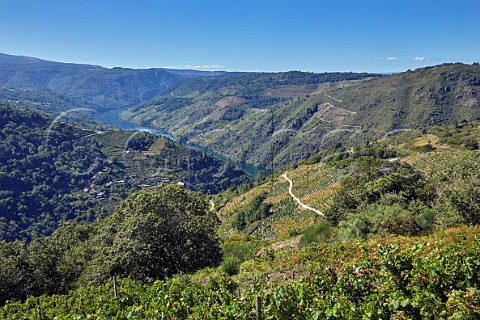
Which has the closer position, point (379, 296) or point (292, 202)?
point (379, 296)

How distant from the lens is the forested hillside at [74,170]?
91.2 m

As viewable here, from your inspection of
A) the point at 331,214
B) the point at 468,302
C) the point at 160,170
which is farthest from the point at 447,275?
the point at 160,170

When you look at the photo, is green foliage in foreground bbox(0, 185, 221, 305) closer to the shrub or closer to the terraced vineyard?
the shrub

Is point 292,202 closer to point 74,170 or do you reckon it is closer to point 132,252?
point 132,252

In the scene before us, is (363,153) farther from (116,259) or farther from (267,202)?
(116,259)

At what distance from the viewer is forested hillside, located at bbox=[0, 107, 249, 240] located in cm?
9119

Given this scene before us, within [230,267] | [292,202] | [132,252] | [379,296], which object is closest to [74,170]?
[292,202]

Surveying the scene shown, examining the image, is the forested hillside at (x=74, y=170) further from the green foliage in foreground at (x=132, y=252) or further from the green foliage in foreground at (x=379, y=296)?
the green foliage in foreground at (x=379, y=296)

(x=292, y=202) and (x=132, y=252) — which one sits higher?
(x=132, y=252)

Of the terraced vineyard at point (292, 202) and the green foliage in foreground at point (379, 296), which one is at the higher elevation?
the green foliage in foreground at point (379, 296)

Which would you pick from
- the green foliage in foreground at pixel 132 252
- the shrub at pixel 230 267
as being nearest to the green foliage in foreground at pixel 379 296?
the shrub at pixel 230 267

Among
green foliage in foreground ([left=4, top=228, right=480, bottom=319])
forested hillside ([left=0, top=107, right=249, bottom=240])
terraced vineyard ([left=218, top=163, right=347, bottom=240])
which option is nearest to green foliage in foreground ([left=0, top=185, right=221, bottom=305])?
green foliage in foreground ([left=4, top=228, right=480, bottom=319])

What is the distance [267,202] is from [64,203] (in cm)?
6873

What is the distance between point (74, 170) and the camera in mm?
119312
